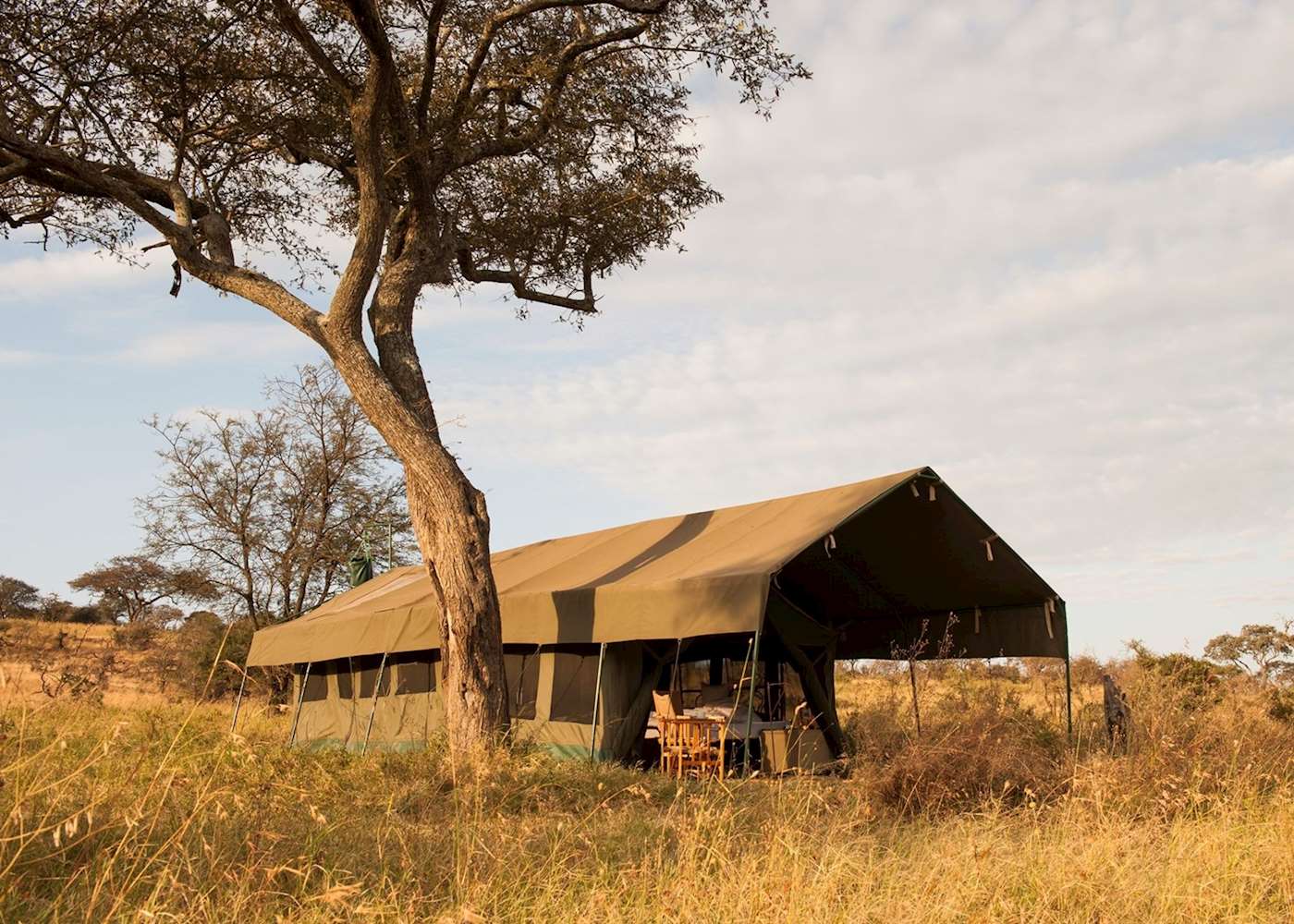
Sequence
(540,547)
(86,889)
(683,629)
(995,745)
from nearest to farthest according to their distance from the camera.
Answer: (86,889)
(995,745)
(683,629)
(540,547)

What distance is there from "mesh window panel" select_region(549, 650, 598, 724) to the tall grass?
2181 mm

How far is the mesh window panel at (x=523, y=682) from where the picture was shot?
36.8 feet

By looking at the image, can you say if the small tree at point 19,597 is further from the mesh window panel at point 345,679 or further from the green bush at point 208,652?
the mesh window panel at point 345,679

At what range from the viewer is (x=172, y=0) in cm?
1087

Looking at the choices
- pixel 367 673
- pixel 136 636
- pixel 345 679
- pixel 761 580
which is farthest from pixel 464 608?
pixel 136 636

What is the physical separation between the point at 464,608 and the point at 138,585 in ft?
85.0

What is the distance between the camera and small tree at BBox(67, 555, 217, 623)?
79.5 ft

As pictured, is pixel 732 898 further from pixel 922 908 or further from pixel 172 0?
pixel 172 0

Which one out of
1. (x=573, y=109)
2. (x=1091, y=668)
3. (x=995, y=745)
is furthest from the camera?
(x=1091, y=668)

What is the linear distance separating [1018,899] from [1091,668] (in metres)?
18.3

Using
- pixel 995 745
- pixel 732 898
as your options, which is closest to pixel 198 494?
pixel 995 745

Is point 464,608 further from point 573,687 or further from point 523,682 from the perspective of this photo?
point 523,682

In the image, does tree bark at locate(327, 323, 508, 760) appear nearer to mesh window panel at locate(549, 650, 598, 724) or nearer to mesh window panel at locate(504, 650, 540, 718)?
mesh window panel at locate(549, 650, 598, 724)

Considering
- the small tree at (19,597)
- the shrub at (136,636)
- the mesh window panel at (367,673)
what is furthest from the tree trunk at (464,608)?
the small tree at (19,597)
